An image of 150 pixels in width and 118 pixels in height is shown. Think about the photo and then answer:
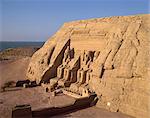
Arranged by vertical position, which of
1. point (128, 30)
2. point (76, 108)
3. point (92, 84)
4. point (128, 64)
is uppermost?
point (128, 30)

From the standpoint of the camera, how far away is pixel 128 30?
17969 millimetres

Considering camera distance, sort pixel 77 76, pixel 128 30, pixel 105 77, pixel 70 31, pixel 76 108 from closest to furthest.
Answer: pixel 76 108
pixel 105 77
pixel 128 30
pixel 77 76
pixel 70 31

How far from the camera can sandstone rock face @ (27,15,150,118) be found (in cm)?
1462

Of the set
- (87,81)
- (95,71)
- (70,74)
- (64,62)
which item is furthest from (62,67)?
(95,71)

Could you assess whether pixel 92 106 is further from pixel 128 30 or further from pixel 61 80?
pixel 128 30

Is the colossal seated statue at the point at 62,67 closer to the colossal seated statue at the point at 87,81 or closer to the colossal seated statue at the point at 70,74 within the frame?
the colossal seated statue at the point at 70,74

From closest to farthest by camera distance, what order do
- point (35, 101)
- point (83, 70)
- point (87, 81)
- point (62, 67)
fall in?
point (35, 101)
point (87, 81)
point (83, 70)
point (62, 67)

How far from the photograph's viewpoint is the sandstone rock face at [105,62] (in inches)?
575

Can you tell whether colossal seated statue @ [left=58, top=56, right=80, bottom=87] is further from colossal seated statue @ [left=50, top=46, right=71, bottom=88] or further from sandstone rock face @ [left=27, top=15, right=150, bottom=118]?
colossal seated statue @ [left=50, top=46, right=71, bottom=88]

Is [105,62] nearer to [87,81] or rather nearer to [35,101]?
[87,81]

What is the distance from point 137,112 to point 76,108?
12.4 feet

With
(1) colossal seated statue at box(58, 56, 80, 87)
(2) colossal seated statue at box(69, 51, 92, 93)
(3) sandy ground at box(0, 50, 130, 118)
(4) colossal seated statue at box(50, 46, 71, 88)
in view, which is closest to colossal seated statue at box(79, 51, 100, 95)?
(2) colossal seated statue at box(69, 51, 92, 93)

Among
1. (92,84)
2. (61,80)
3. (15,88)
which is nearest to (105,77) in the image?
(92,84)

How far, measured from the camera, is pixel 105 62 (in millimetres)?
17469
